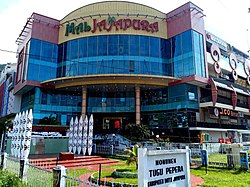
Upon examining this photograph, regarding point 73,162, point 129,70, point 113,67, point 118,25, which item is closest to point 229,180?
point 73,162

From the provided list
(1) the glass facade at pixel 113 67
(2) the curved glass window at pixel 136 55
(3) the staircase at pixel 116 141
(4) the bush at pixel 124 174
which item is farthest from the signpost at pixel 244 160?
(2) the curved glass window at pixel 136 55

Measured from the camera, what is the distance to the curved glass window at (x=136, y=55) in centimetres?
3141

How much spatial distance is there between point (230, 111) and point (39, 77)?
1217 inches

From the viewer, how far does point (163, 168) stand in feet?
16.1

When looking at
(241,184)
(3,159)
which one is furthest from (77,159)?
(241,184)

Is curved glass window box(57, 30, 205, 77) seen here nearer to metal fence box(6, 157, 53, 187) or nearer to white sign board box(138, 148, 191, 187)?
metal fence box(6, 157, 53, 187)

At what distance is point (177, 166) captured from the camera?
5.32 metres

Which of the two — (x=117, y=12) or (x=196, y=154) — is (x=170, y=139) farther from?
(x=117, y=12)

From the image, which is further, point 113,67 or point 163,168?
point 113,67

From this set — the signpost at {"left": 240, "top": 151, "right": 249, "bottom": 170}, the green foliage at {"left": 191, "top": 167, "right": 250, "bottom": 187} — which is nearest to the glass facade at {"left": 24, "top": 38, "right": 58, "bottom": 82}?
the green foliage at {"left": 191, "top": 167, "right": 250, "bottom": 187}

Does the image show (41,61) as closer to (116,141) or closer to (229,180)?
(116,141)

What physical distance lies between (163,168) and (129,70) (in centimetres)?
2708

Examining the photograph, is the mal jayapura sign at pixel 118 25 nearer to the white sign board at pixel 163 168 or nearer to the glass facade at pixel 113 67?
the glass facade at pixel 113 67

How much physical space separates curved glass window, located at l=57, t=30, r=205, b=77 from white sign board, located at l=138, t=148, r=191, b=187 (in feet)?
86.2
